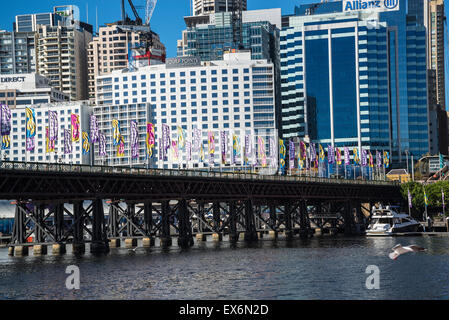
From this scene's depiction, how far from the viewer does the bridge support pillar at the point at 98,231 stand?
128500 millimetres

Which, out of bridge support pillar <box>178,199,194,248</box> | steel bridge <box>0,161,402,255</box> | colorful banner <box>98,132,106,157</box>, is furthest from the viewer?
bridge support pillar <box>178,199,194,248</box>

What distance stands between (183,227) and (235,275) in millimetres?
58286

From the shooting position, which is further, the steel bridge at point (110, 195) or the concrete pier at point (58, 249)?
the concrete pier at point (58, 249)

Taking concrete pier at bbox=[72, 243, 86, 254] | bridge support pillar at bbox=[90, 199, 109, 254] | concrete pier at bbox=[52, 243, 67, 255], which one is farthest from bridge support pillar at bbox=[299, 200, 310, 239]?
concrete pier at bbox=[52, 243, 67, 255]

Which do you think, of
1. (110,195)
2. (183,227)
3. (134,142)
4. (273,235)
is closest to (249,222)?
(183,227)

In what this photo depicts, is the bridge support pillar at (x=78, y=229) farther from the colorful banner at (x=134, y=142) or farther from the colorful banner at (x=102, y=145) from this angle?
the colorful banner at (x=134, y=142)

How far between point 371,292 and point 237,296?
12.3 metres

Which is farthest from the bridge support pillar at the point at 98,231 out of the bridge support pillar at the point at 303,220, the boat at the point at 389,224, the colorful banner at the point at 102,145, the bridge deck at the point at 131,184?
the boat at the point at 389,224

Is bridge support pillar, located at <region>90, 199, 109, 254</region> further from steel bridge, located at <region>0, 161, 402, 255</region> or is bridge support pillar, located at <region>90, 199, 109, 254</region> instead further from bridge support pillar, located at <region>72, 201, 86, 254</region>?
bridge support pillar, located at <region>72, 201, 86, 254</region>

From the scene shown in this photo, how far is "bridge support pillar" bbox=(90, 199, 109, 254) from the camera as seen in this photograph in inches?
5059

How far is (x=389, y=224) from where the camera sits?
175000 mm

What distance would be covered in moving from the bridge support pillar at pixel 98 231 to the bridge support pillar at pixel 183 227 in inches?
798

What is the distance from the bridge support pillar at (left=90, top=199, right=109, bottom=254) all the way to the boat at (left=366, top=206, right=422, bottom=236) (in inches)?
2637
